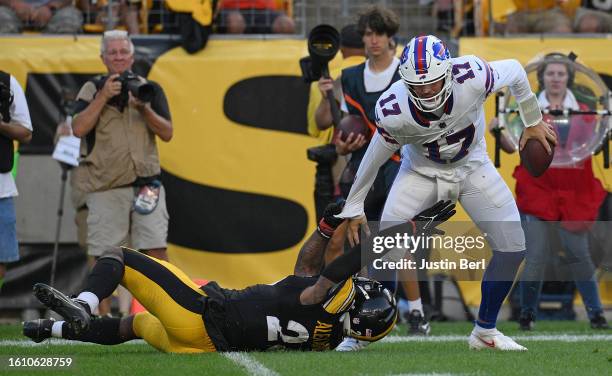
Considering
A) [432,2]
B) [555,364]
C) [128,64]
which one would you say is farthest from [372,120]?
[432,2]

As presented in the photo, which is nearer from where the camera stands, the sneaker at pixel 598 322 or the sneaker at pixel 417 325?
the sneaker at pixel 417 325

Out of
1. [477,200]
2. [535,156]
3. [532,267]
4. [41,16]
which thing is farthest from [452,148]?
[41,16]

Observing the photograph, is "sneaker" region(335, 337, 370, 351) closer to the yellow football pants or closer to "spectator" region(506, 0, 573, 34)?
the yellow football pants

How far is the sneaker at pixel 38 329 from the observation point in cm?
532

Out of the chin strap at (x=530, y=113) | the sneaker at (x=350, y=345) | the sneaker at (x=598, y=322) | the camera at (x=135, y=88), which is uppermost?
the chin strap at (x=530, y=113)

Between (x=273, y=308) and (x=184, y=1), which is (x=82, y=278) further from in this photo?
Answer: (x=273, y=308)

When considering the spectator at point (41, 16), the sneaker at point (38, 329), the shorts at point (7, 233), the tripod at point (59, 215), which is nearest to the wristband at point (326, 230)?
the sneaker at point (38, 329)

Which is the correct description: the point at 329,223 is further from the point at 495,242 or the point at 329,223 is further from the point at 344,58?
the point at 344,58

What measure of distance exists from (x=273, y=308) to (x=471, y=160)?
1.31 m

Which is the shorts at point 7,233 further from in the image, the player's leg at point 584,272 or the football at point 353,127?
the player's leg at point 584,272

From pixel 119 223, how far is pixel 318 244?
7.58 feet

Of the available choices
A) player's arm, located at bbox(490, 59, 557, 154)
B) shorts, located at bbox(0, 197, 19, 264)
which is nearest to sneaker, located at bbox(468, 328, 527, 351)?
player's arm, located at bbox(490, 59, 557, 154)

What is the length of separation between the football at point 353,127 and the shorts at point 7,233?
201 cm

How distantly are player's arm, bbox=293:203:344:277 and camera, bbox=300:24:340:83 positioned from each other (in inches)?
69.0
